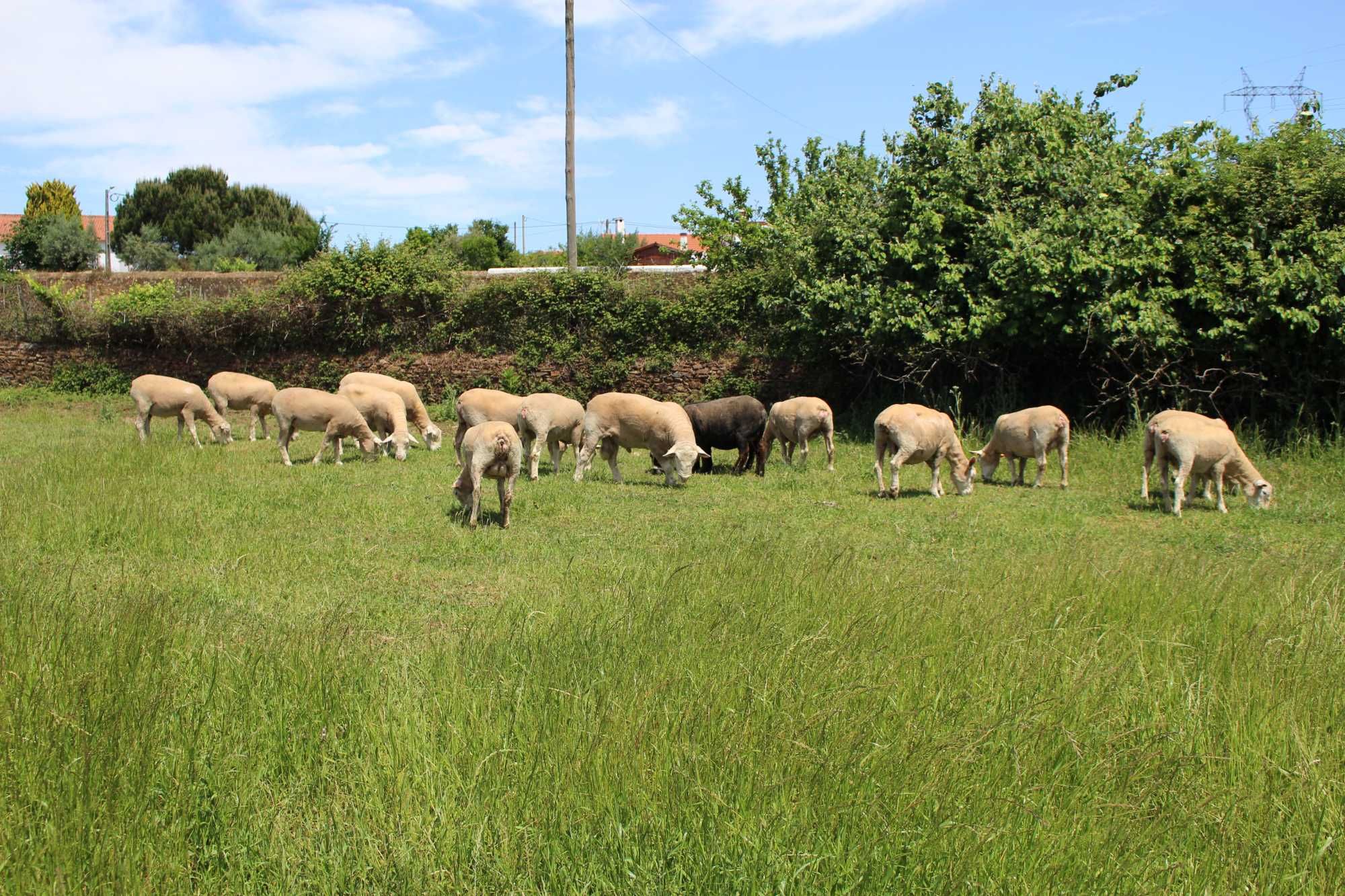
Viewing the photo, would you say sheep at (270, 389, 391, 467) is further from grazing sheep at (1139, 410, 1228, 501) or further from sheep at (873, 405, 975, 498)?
grazing sheep at (1139, 410, 1228, 501)

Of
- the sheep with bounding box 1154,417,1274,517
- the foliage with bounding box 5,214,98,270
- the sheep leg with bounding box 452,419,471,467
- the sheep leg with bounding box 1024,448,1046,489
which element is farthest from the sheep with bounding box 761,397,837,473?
the foliage with bounding box 5,214,98,270

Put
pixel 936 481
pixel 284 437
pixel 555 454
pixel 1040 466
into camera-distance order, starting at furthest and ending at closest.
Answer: pixel 284 437 < pixel 555 454 < pixel 1040 466 < pixel 936 481

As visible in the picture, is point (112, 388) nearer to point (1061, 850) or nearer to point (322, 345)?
point (322, 345)

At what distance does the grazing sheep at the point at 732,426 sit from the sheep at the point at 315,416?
537cm

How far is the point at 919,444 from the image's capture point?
1378 cm

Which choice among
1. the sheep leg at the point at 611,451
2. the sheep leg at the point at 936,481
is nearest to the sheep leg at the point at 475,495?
the sheep leg at the point at 611,451

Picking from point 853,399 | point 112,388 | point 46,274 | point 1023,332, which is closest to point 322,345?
point 112,388

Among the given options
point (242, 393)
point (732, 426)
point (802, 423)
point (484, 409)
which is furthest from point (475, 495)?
point (242, 393)

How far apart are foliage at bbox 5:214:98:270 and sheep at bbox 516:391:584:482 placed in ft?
118

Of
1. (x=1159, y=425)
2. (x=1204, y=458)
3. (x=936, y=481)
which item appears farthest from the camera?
(x=936, y=481)

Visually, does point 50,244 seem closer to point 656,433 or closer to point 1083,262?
point 656,433

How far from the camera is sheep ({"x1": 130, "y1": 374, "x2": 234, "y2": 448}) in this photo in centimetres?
1822

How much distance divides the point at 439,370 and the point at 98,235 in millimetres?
53695

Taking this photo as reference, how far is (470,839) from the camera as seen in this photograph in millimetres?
4043
